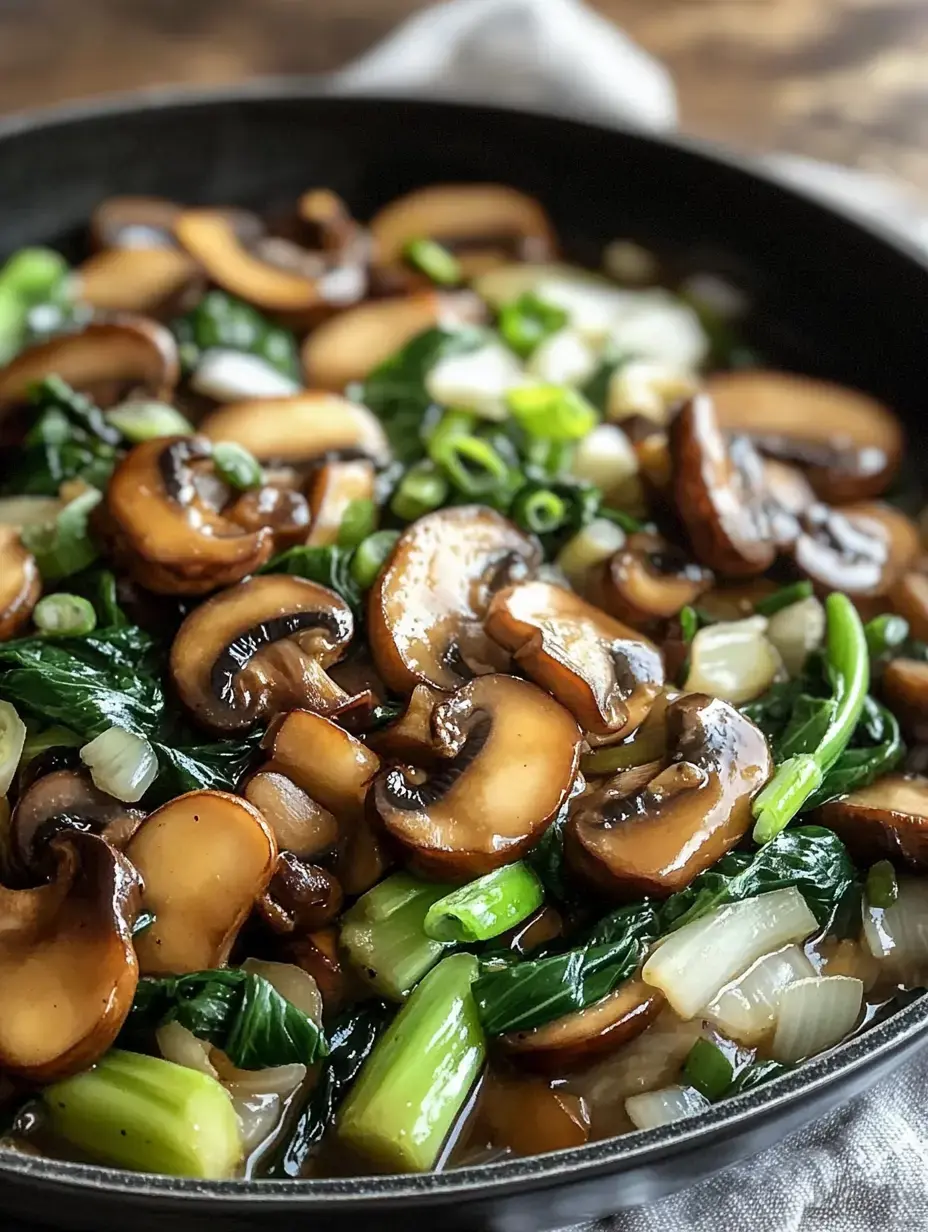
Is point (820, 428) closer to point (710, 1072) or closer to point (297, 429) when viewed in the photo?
point (297, 429)

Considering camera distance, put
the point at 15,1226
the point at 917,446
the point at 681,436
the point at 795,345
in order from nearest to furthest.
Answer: the point at 15,1226, the point at 681,436, the point at 917,446, the point at 795,345

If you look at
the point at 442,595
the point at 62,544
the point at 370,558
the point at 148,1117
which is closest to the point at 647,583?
the point at 442,595

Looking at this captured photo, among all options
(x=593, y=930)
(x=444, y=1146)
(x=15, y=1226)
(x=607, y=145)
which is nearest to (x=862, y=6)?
(x=607, y=145)

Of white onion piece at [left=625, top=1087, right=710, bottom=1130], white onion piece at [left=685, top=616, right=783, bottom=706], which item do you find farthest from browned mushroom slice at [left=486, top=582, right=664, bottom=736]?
white onion piece at [left=625, top=1087, right=710, bottom=1130]

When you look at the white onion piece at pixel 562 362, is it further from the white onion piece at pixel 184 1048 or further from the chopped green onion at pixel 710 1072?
the white onion piece at pixel 184 1048

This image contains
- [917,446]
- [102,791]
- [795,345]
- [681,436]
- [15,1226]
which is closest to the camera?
[15,1226]

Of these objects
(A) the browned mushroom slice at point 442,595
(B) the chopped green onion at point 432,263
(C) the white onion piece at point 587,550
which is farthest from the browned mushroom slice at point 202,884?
(B) the chopped green onion at point 432,263

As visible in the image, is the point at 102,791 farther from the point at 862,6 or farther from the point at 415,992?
the point at 862,6
